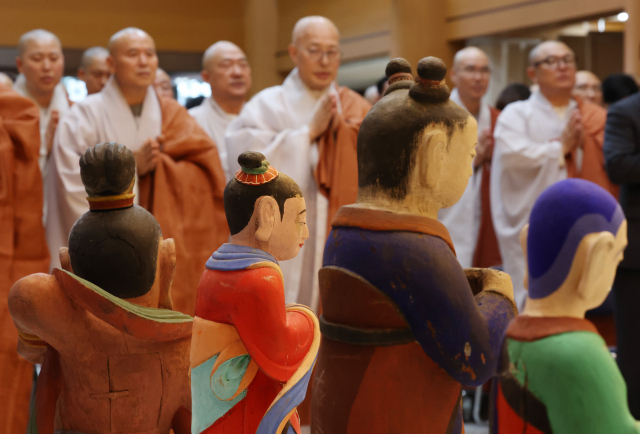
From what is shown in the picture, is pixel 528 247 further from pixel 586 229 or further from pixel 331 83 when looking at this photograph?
pixel 331 83

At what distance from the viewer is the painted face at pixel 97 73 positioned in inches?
207

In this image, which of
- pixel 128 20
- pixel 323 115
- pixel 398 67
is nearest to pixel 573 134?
pixel 323 115

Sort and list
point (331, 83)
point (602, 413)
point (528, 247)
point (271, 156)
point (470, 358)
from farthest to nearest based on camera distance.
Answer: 1. point (331, 83)
2. point (271, 156)
3. point (470, 358)
4. point (528, 247)
5. point (602, 413)

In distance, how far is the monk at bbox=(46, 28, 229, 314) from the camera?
143 inches

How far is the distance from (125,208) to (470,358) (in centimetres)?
90

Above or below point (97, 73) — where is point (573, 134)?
below

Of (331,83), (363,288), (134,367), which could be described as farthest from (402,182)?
(331,83)

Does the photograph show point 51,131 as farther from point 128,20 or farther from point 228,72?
point 128,20

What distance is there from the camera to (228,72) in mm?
4922

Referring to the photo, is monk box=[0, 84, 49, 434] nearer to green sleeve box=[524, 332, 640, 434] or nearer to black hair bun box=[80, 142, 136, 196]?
black hair bun box=[80, 142, 136, 196]

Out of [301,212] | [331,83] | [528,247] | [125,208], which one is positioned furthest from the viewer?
[331,83]

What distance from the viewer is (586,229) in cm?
127

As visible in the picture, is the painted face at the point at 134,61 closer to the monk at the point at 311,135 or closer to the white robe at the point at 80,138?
the white robe at the point at 80,138

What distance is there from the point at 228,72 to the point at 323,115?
4.57ft
